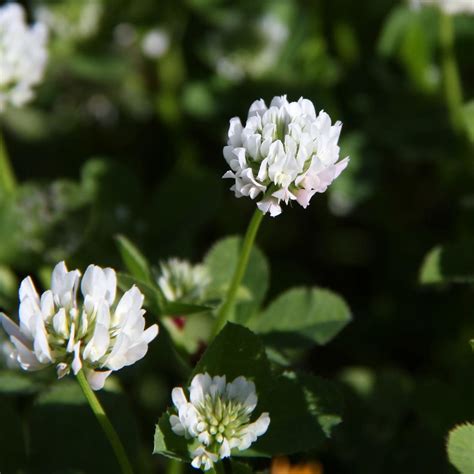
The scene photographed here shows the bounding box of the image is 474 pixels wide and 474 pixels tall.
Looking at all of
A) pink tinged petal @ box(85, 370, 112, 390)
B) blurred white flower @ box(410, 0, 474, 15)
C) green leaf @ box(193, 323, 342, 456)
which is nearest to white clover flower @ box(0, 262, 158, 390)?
pink tinged petal @ box(85, 370, 112, 390)

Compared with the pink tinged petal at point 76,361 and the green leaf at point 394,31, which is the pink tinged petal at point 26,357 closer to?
the pink tinged petal at point 76,361

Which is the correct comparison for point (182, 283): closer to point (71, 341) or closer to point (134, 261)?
point (134, 261)

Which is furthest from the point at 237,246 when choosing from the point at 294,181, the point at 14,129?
the point at 14,129

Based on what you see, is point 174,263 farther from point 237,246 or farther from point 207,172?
point 207,172

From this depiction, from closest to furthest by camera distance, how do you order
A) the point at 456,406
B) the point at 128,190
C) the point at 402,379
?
1. the point at 456,406
2. the point at 402,379
3. the point at 128,190

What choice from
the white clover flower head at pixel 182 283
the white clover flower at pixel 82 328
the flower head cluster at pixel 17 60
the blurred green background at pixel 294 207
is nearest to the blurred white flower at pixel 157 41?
the blurred green background at pixel 294 207

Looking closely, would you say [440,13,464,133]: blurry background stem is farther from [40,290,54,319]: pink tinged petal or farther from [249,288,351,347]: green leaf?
[40,290,54,319]: pink tinged petal

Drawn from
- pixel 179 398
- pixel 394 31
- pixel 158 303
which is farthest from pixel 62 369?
pixel 394 31
